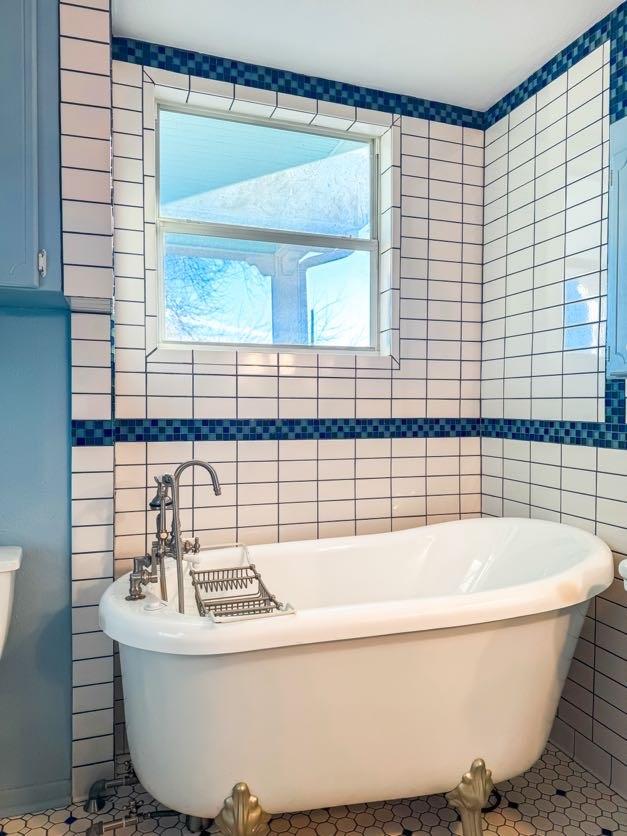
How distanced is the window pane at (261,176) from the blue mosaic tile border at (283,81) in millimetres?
166

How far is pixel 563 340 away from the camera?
218 centimetres

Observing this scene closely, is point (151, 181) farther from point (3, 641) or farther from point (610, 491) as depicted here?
point (610, 491)

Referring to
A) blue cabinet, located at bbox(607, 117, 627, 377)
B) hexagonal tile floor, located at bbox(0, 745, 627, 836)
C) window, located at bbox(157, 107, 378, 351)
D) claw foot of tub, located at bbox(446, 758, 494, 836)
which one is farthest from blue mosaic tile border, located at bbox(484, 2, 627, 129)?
hexagonal tile floor, located at bbox(0, 745, 627, 836)

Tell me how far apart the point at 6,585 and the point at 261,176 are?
1813 millimetres

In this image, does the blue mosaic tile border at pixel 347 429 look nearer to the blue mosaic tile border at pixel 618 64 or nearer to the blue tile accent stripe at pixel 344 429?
the blue tile accent stripe at pixel 344 429

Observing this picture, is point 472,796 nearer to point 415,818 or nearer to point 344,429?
point 415,818

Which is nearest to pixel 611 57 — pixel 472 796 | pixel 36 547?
pixel 472 796

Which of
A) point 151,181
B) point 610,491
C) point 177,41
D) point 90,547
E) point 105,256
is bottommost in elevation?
point 90,547

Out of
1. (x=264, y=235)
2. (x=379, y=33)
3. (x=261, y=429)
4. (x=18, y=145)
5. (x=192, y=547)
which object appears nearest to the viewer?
(x=18, y=145)

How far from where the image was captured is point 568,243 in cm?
215

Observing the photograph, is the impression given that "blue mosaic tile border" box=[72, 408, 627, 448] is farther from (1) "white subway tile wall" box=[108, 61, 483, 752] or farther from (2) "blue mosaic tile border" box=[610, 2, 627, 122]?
(2) "blue mosaic tile border" box=[610, 2, 627, 122]

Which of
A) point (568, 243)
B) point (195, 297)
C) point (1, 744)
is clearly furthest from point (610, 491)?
point (1, 744)

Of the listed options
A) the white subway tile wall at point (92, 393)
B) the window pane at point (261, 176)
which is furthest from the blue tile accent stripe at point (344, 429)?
the window pane at point (261, 176)

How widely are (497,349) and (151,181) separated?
1.59m
